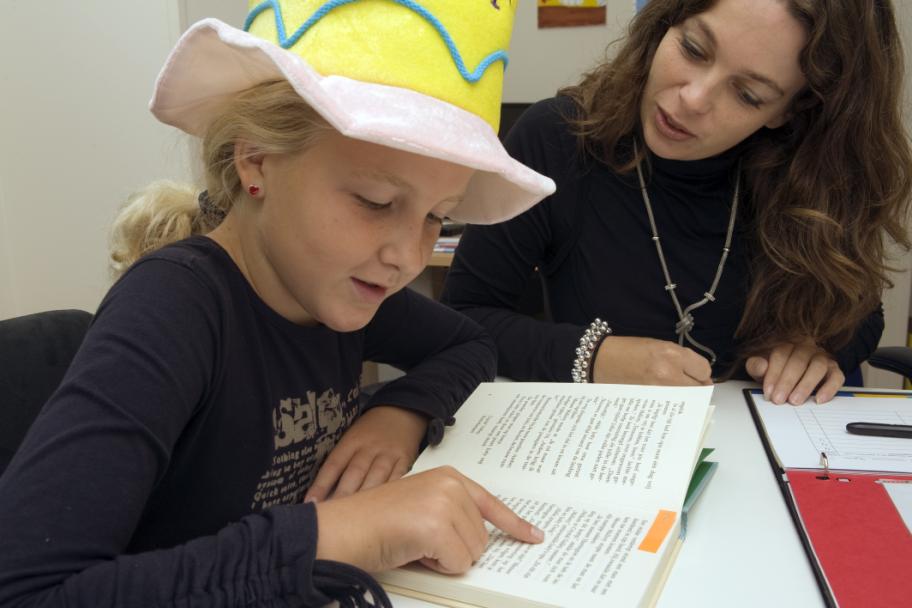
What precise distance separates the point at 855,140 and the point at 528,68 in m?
1.90

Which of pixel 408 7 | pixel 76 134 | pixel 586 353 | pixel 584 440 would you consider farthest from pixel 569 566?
pixel 76 134

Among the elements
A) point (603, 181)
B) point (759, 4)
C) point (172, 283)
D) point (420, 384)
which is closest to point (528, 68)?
point (603, 181)

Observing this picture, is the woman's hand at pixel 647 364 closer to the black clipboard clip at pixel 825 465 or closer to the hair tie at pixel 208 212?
the black clipboard clip at pixel 825 465

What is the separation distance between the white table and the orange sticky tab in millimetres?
33

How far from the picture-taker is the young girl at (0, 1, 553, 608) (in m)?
0.51

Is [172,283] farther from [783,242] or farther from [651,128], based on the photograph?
[783,242]

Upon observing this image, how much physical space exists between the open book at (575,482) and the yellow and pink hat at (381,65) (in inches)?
10.9

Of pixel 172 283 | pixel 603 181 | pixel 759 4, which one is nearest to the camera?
pixel 172 283

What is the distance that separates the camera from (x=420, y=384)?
3.03 ft

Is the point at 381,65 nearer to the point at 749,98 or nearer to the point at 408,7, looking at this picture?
the point at 408,7

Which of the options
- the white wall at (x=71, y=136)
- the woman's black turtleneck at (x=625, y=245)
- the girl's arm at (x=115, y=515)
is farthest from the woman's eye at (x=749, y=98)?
the white wall at (x=71, y=136)

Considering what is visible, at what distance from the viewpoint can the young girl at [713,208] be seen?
1.09m

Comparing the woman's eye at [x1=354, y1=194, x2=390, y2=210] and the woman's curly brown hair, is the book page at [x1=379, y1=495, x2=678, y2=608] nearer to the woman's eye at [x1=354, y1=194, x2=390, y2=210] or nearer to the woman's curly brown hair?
the woman's eye at [x1=354, y1=194, x2=390, y2=210]

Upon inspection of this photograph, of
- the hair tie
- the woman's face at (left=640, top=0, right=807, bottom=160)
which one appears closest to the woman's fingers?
the woman's face at (left=640, top=0, right=807, bottom=160)
